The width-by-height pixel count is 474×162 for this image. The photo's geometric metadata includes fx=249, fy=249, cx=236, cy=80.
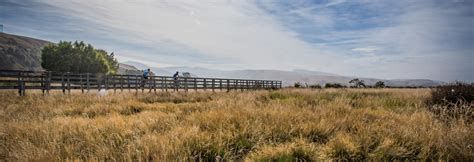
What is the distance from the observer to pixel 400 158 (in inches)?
118

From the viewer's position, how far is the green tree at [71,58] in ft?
145

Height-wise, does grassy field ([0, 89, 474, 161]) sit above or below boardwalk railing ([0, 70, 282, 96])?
below

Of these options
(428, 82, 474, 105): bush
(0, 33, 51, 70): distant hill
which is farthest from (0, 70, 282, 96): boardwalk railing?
(0, 33, 51, 70): distant hill

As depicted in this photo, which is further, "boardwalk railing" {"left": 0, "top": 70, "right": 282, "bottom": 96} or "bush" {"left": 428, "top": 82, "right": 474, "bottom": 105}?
"boardwalk railing" {"left": 0, "top": 70, "right": 282, "bottom": 96}

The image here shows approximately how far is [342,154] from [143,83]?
19002mm

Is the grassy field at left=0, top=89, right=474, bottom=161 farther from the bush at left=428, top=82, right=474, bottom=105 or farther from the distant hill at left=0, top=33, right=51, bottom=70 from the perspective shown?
the distant hill at left=0, top=33, right=51, bottom=70

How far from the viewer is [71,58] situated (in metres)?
44.9

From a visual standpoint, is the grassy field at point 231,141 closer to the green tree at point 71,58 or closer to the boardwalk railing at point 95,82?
the boardwalk railing at point 95,82

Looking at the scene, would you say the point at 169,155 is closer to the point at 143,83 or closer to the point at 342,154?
the point at 342,154

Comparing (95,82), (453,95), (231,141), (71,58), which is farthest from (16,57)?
(453,95)

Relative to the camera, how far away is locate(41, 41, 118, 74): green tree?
1743 inches

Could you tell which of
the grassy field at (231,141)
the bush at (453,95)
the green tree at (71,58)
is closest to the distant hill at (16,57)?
the green tree at (71,58)

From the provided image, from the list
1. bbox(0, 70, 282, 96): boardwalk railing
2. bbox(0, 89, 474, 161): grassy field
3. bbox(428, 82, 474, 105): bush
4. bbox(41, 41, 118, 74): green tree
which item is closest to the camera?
bbox(0, 89, 474, 161): grassy field

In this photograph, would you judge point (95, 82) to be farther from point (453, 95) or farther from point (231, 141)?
point (453, 95)
